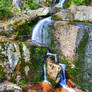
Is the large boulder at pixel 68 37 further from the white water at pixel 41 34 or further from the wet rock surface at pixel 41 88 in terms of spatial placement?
the wet rock surface at pixel 41 88

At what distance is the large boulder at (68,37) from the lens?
610 centimetres

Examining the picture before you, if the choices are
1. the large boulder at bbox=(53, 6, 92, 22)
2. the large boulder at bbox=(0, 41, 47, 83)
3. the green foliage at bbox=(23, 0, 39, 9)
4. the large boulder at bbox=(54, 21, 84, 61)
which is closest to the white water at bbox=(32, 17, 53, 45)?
the large boulder at bbox=(54, 21, 84, 61)

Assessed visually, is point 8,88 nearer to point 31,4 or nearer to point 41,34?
point 41,34

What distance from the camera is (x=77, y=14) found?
26.2 ft

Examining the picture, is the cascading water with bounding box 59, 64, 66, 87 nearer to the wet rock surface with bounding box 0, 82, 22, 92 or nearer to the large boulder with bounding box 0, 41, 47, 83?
the large boulder with bounding box 0, 41, 47, 83

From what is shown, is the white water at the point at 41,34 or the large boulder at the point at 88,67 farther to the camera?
Result: the white water at the point at 41,34

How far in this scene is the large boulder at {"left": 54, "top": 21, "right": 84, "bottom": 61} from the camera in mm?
6102

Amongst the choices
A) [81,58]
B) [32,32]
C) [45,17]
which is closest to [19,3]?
[45,17]

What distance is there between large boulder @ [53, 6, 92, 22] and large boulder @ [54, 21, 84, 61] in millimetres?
1597

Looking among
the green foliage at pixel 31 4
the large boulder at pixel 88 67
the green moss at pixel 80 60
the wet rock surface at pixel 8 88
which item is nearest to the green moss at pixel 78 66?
the green moss at pixel 80 60

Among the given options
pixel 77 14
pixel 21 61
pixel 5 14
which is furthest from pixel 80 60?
pixel 5 14

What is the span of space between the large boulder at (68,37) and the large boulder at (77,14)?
5.24 ft

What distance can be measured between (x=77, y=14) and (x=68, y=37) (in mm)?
2520

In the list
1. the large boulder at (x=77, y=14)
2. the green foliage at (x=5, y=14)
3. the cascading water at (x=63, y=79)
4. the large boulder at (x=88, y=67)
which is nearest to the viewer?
the large boulder at (x=88, y=67)
